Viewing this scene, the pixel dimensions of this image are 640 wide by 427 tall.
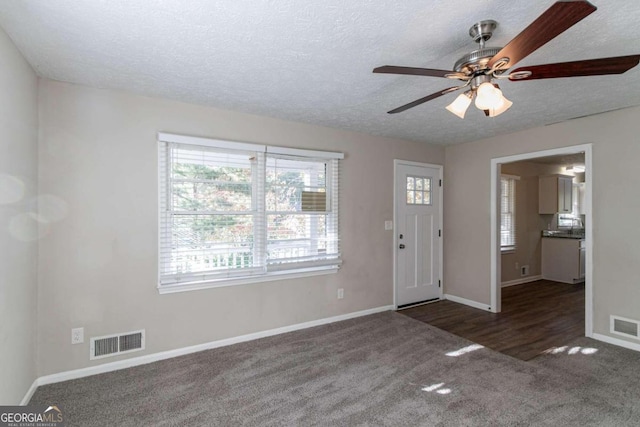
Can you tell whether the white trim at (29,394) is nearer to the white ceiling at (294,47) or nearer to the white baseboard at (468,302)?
the white ceiling at (294,47)

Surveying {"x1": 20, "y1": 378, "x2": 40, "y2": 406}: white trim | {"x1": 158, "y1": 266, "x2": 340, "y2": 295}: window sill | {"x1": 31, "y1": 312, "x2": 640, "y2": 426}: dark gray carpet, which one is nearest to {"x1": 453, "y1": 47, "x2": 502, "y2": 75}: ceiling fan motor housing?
{"x1": 31, "y1": 312, "x2": 640, "y2": 426}: dark gray carpet

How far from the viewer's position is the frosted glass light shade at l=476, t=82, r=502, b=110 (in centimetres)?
169

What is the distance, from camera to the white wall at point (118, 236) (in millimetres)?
2504

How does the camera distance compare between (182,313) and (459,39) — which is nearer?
(459,39)

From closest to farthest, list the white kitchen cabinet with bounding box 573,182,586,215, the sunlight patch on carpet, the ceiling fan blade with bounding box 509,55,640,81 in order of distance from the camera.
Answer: the ceiling fan blade with bounding box 509,55,640,81
the sunlight patch on carpet
the white kitchen cabinet with bounding box 573,182,586,215

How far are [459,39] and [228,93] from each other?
6.18ft

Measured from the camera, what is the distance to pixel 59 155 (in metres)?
2.52

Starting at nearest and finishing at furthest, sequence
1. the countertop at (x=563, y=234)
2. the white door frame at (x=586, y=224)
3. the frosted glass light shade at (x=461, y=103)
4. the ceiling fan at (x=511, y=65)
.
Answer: the ceiling fan at (x=511, y=65) → the frosted glass light shade at (x=461, y=103) → the white door frame at (x=586, y=224) → the countertop at (x=563, y=234)

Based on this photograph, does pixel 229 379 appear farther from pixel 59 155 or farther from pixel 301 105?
pixel 301 105

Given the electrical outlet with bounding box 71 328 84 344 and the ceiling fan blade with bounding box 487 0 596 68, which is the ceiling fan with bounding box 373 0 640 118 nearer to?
the ceiling fan blade with bounding box 487 0 596 68

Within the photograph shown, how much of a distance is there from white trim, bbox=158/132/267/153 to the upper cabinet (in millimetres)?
5789

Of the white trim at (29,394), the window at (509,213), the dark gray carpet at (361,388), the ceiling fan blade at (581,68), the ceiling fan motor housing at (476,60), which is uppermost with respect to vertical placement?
the ceiling fan motor housing at (476,60)

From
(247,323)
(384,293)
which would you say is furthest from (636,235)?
(247,323)

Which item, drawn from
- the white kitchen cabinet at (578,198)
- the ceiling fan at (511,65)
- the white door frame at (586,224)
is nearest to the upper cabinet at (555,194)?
the white kitchen cabinet at (578,198)
